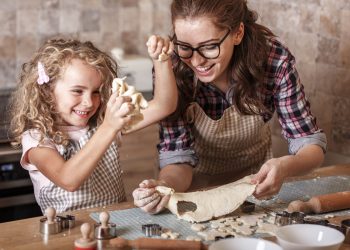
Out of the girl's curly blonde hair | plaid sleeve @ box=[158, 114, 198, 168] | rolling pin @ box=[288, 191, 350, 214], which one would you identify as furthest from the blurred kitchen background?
rolling pin @ box=[288, 191, 350, 214]

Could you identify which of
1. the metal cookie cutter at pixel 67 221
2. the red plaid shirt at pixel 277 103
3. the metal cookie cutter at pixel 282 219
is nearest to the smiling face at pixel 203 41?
the red plaid shirt at pixel 277 103

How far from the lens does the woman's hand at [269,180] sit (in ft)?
6.96

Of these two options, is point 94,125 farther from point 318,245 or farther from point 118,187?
point 318,245

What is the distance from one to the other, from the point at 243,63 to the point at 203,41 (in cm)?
22

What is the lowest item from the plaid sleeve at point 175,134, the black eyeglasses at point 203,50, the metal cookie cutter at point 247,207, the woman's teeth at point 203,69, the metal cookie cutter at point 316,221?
the metal cookie cutter at point 316,221

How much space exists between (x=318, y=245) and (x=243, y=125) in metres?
0.93

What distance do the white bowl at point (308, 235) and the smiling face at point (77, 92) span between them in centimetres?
77

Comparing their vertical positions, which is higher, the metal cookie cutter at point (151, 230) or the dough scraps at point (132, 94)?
the dough scraps at point (132, 94)

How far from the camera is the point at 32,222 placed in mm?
1972

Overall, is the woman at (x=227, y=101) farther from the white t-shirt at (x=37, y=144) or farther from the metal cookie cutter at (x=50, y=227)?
the metal cookie cutter at (x=50, y=227)

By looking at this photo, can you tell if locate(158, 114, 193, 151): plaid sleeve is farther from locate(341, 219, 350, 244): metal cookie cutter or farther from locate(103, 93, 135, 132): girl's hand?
locate(341, 219, 350, 244): metal cookie cutter

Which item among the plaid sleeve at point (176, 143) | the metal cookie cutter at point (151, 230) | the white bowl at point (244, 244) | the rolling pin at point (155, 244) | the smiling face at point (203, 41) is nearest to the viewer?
the white bowl at point (244, 244)

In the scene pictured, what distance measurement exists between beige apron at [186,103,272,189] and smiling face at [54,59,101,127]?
344 mm

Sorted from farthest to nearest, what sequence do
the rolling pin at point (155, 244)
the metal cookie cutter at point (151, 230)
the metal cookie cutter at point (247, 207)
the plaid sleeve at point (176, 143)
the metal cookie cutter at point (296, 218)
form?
the plaid sleeve at point (176, 143)
the metal cookie cutter at point (247, 207)
the metal cookie cutter at point (296, 218)
the metal cookie cutter at point (151, 230)
the rolling pin at point (155, 244)
